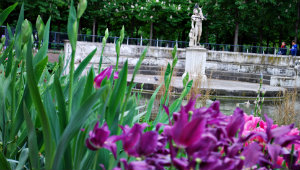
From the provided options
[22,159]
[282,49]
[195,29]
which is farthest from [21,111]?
[282,49]

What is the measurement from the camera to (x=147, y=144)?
77cm

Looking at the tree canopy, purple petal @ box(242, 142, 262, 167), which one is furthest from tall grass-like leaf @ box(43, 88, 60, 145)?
the tree canopy

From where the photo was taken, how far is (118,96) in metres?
1.11

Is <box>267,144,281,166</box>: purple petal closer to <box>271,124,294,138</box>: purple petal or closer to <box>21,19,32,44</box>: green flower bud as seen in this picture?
<box>271,124,294,138</box>: purple petal

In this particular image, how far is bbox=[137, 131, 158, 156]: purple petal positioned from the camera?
0.77m

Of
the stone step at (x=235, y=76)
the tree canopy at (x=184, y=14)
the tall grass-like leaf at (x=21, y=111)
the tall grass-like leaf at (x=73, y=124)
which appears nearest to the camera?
the tall grass-like leaf at (x=73, y=124)

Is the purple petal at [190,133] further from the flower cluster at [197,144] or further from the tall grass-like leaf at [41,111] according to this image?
the tall grass-like leaf at [41,111]

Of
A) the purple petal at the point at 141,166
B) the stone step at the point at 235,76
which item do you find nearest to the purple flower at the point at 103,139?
the purple petal at the point at 141,166

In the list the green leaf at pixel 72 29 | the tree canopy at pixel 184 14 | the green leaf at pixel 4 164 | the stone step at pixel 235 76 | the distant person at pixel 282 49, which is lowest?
the stone step at pixel 235 76

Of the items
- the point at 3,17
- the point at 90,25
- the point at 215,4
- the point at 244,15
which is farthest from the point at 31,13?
the point at 3,17

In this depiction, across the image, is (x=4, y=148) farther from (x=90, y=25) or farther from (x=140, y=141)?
(x=90, y=25)

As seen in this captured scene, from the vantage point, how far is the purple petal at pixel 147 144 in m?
0.77

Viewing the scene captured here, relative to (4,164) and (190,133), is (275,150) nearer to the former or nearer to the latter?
(190,133)

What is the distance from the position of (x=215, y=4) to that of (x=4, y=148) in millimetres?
28610
